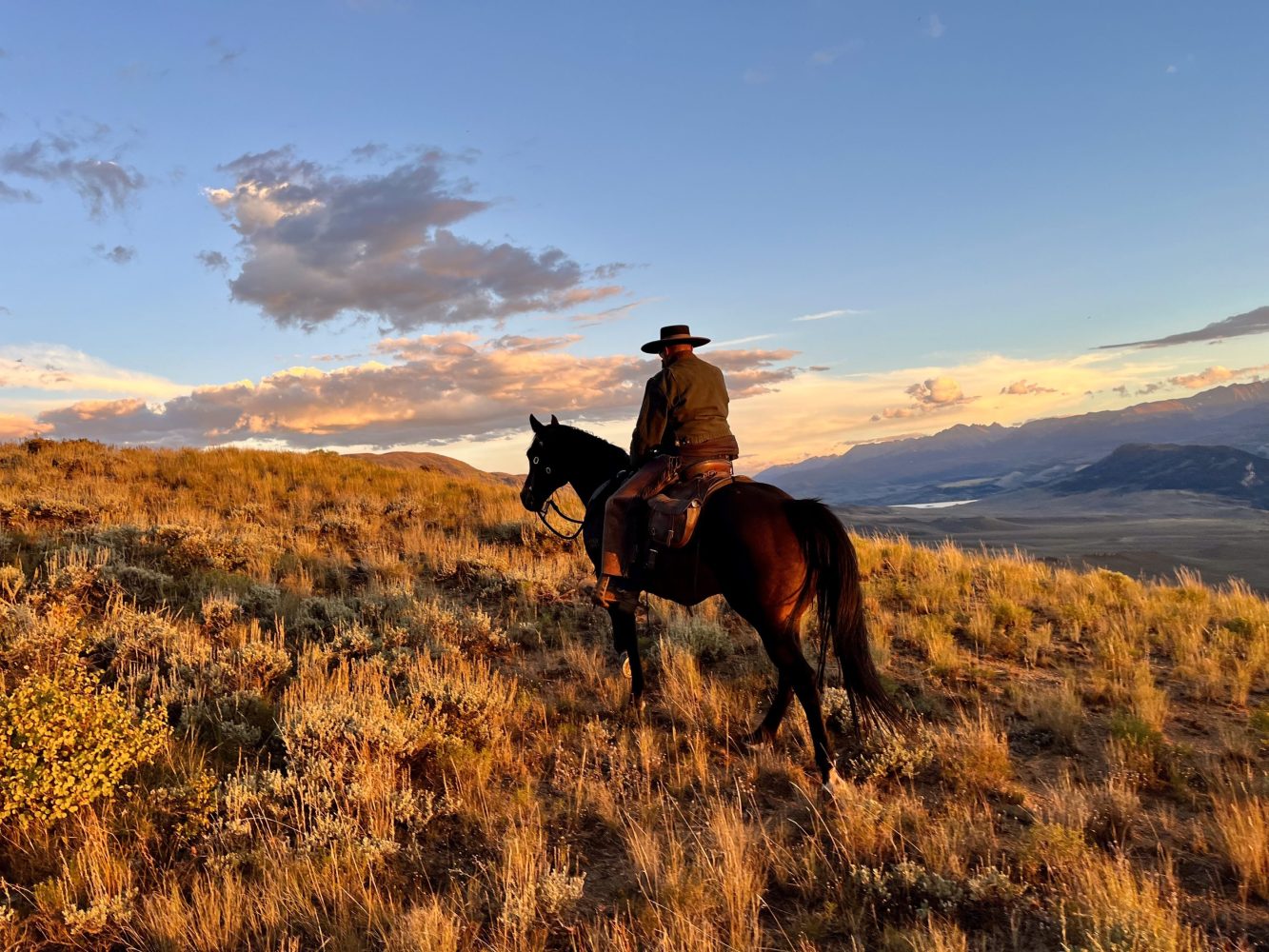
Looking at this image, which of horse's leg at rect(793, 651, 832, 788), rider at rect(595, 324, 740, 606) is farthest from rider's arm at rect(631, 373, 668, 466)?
horse's leg at rect(793, 651, 832, 788)

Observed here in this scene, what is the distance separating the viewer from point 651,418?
5.99m

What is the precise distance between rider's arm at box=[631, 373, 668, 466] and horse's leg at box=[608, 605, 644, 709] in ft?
5.41

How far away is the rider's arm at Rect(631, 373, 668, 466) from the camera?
19.5 feet

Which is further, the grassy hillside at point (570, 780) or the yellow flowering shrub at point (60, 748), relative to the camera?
the yellow flowering shrub at point (60, 748)

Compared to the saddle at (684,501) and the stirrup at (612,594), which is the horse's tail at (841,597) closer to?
the saddle at (684,501)

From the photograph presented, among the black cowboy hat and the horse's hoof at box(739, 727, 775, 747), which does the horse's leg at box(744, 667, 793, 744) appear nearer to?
the horse's hoof at box(739, 727, 775, 747)

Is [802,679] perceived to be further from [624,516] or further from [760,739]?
[624,516]

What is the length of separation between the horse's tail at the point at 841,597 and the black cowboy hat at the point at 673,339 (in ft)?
6.19

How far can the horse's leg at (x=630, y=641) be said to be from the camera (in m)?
6.39

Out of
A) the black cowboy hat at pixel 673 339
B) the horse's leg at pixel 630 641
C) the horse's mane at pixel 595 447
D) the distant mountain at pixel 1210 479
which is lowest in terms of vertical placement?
the distant mountain at pixel 1210 479

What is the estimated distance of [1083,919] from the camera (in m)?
3.25

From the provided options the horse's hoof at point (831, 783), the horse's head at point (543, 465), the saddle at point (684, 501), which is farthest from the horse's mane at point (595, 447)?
the horse's hoof at point (831, 783)

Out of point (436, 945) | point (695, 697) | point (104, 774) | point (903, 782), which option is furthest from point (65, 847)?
point (903, 782)

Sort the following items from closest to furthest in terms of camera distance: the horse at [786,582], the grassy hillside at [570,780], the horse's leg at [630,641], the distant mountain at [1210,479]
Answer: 1. the grassy hillside at [570,780]
2. the horse at [786,582]
3. the horse's leg at [630,641]
4. the distant mountain at [1210,479]
